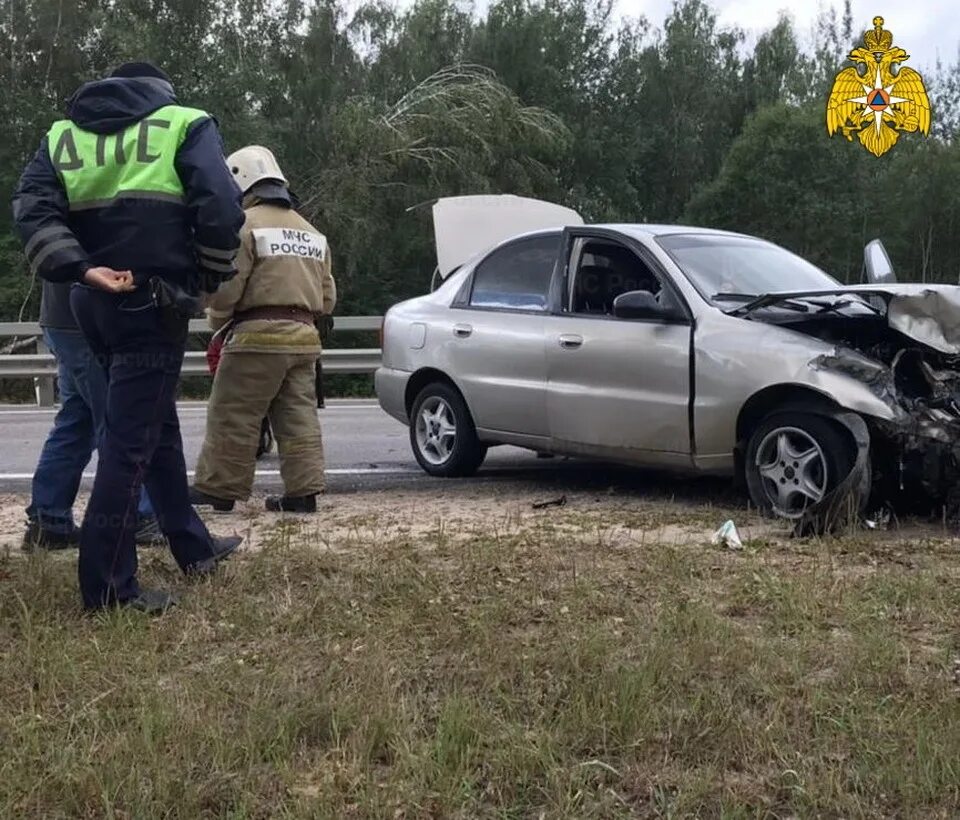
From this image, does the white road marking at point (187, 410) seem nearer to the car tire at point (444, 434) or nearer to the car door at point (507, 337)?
the car tire at point (444, 434)

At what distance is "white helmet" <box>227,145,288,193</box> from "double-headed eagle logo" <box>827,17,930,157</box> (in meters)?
31.8

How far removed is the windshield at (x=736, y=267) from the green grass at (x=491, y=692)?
2.09m

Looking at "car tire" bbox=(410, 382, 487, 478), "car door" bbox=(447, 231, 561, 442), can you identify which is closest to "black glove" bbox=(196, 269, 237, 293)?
"car door" bbox=(447, 231, 561, 442)

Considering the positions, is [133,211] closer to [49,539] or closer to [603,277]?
[49,539]

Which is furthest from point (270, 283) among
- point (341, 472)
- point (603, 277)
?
point (341, 472)

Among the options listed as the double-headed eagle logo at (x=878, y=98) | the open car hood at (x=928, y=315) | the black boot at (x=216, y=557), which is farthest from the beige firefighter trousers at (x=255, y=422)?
the double-headed eagle logo at (x=878, y=98)

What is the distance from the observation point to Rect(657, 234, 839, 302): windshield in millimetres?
6391

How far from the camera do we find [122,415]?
4016 millimetres

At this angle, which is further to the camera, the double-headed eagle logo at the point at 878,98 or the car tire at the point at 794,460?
the double-headed eagle logo at the point at 878,98

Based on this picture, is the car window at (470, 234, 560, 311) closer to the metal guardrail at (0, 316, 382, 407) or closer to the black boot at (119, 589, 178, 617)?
the black boot at (119, 589, 178, 617)

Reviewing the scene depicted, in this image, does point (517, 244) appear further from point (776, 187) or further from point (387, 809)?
point (776, 187)

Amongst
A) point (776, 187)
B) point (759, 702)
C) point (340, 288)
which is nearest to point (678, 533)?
point (759, 702)

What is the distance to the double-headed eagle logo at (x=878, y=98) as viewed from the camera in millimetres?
35062

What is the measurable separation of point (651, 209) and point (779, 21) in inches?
333
